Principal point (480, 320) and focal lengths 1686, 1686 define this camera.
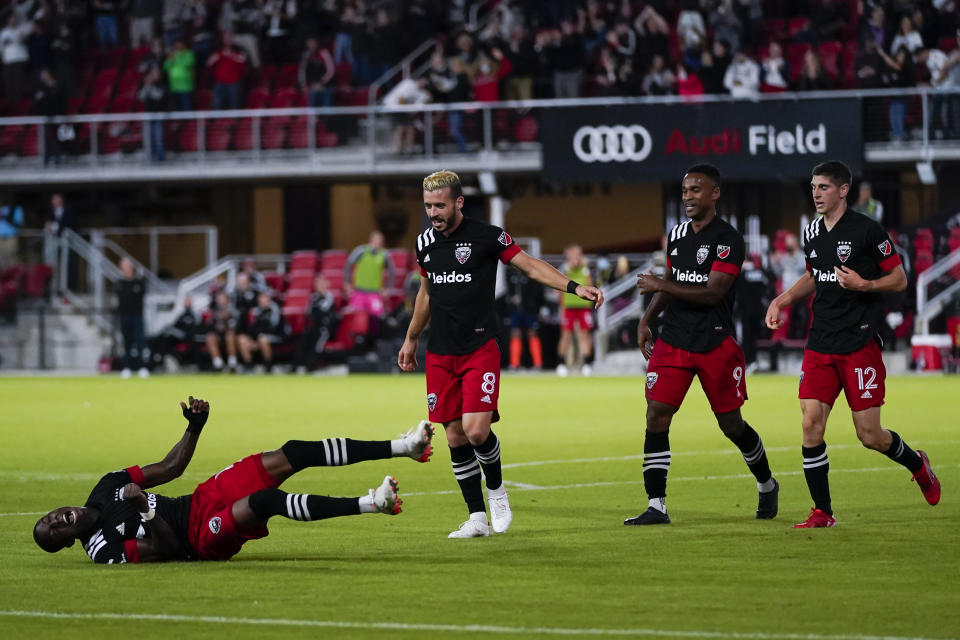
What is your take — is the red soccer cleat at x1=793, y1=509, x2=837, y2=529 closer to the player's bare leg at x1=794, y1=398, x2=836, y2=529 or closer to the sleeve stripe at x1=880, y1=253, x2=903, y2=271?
the player's bare leg at x1=794, y1=398, x2=836, y2=529

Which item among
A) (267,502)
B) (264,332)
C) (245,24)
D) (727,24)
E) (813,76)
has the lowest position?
(267,502)

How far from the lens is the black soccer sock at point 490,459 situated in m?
9.93

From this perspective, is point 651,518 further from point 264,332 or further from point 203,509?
point 264,332

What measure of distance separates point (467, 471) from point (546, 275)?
1.27 meters

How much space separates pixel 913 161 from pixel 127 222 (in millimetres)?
18805

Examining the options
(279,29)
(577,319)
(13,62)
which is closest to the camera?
(577,319)

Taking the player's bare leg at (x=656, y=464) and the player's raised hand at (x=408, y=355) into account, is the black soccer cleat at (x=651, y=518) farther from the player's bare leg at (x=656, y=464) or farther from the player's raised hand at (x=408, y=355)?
the player's raised hand at (x=408, y=355)

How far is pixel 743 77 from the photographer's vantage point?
30703 mm

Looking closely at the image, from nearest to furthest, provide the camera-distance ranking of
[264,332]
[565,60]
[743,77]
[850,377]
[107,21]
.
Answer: [850,377] < [743,77] < [264,332] < [565,60] < [107,21]

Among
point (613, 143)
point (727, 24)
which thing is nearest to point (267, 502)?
point (613, 143)

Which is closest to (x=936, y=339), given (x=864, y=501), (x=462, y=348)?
(x=864, y=501)

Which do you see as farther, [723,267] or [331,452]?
[723,267]

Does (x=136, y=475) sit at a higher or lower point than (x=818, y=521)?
higher

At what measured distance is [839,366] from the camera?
10078mm
